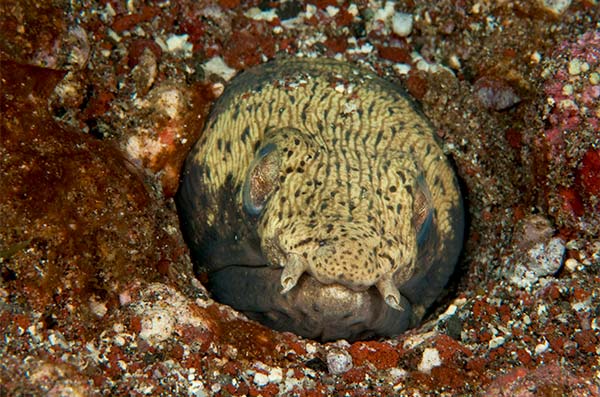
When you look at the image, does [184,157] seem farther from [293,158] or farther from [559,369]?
[559,369]

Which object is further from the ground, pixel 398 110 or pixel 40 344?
pixel 398 110

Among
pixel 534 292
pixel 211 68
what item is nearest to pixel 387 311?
pixel 534 292

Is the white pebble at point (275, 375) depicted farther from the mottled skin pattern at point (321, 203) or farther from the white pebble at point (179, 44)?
the white pebble at point (179, 44)

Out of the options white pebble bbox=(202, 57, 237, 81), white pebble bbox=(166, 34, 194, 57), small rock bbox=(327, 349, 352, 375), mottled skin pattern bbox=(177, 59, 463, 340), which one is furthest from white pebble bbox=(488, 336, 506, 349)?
white pebble bbox=(166, 34, 194, 57)

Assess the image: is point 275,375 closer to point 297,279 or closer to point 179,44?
point 297,279

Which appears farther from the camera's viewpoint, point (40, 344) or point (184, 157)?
point (184, 157)

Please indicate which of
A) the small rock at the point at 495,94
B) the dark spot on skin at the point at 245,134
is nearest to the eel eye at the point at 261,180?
the dark spot on skin at the point at 245,134

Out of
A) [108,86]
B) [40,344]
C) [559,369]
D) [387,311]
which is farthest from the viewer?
[108,86]
